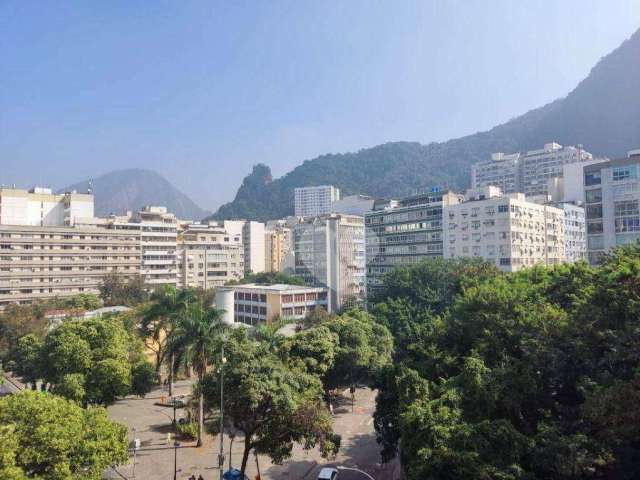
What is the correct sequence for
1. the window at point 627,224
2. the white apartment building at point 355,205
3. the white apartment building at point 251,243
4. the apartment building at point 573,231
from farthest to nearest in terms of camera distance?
the white apartment building at point 251,243 → the white apartment building at point 355,205 → the apartment building at point 573,231 → the window at point 627,224

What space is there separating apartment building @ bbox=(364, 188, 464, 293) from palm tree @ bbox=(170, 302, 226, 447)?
4607 cm

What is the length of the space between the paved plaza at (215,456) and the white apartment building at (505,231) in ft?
117

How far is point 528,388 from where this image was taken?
17.7 meters

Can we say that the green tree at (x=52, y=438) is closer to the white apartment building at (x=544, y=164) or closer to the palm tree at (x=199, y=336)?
the palm tree at (x=199, y=336)

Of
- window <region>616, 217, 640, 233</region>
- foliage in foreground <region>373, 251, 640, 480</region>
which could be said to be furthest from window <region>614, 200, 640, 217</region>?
foliage in foreground <region>373, 251, 640, 480</region>

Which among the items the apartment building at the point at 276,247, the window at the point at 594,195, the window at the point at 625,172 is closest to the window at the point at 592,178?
the window at the point at 594,195

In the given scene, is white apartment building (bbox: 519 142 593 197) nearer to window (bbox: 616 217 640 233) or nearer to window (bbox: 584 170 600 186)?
window (bbox: 584 170 600 186)

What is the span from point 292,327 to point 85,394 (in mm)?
27271

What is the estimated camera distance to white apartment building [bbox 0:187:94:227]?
266 ft

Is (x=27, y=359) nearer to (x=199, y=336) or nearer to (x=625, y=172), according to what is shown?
(x=199, y=336)

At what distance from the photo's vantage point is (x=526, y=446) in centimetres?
1486

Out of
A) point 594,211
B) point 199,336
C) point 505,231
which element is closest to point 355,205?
point 505,231

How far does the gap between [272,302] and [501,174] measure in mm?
101193

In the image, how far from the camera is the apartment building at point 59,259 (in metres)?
72.6
